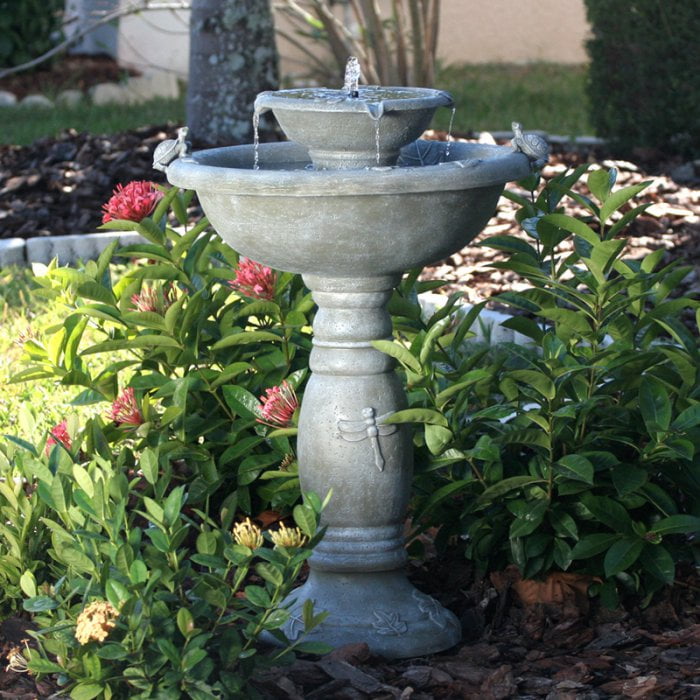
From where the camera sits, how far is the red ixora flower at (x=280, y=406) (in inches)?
118

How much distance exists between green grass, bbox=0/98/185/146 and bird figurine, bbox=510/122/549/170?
6.49 m

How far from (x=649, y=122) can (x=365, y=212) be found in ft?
19.1

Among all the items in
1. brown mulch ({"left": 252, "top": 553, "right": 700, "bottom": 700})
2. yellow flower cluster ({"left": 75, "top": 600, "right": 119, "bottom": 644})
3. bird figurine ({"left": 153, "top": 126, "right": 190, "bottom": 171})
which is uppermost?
bird figurine ({"left": 153, "top": 126, "right": 190, "bottom": 171})

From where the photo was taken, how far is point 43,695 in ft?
8.45

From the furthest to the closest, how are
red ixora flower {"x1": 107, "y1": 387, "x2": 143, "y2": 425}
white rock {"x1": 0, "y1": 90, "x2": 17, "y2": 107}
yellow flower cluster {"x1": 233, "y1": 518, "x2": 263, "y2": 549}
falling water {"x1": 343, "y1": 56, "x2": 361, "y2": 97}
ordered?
white rock {"x1": 0, "y1": 90, "x2": 17, "y2": 107}, red ixora flower {"x1": 107, "y1": 387, "x2": 143, "y2": 425}, falling water {"x1": 343, "y1": 56, "x2": 361, "y2": 97}, yellow flower cluster {"x1": 233, "y1": 518, "x2": 263, "y2": 549}

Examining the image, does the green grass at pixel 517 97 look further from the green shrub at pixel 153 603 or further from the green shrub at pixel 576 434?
the green shrub at pixel 153 603

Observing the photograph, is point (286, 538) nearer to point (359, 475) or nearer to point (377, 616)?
point (359, 475)

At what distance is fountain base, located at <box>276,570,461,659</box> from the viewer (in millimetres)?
2844

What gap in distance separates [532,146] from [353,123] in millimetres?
449

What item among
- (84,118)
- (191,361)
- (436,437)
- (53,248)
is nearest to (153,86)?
(84,118)

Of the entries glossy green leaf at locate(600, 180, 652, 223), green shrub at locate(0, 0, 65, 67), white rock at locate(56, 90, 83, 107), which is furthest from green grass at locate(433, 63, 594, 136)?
glossy green leaf at locate(600, 180, 652, 223)

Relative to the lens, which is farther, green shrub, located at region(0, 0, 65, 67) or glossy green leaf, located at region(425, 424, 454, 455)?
green shrub, located at region(0, 0, 65, 67)

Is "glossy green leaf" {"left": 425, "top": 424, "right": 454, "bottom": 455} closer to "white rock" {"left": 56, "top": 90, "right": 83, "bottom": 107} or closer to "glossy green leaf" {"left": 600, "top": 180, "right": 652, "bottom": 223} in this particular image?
"glossy green leaf" {"left": 600, "top": 180, "right": 652, "bottom": 223}

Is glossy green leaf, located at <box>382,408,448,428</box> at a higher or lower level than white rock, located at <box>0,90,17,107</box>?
lower
